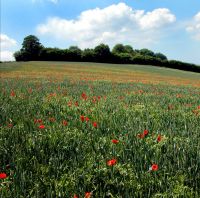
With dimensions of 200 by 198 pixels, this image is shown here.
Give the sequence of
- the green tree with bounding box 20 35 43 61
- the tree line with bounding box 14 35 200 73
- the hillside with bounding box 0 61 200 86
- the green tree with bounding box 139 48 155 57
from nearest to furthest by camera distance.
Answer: the hillside with bounding box 0 61 200 86 < the tree line with bounding box 14 35 200 73 < the green tree with bounding box 20 35 43 61 < the green tree with bounding box 139 48 155 57

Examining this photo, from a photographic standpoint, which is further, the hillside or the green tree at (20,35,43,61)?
the green tree at (20,35,43,61)

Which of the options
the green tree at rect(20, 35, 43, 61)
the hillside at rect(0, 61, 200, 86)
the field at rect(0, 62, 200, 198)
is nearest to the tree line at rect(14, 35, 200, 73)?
the green tree at rect(20, 35, 43, 61)

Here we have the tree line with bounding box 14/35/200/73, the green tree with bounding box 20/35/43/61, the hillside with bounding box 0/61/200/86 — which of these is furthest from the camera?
the green tree with bounding box 20/35/43/61

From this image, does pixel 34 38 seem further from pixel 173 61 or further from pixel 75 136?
pixel 75 136

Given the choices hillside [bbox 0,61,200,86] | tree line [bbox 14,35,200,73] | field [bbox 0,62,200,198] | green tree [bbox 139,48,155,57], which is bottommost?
hillside [bbox 0,61,200,86]

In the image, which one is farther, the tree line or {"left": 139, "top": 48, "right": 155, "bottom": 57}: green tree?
{"left": 139, "top": 48, "right": 155, "bottom": 57}: green tree

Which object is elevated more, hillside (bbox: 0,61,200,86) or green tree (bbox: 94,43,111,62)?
green tree (bbox: 94,43,111,62)

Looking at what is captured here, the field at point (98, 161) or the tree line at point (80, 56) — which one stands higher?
the tree line at point (80, 56)

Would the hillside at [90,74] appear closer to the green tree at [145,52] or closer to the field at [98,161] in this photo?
the field at [98,161]

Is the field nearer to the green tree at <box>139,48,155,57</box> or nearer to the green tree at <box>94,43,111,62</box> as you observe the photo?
the green tree at <box>94,43,111,62</box>

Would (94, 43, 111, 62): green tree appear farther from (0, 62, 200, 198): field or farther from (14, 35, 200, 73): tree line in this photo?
(0, 62, 200, 198): field

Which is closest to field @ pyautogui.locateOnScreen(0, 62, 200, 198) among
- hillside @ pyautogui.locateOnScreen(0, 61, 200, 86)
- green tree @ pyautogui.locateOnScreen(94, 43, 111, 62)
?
hillside @ pyautogui.locateOnScreen(0, 61, 200, 86)

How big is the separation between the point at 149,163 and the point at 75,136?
5.45ft

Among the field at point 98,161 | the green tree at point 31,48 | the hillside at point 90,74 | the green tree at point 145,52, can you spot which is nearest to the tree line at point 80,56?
the green tree at point 31,48
